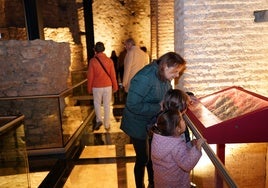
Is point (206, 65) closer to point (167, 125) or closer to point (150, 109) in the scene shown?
point (150, 109)

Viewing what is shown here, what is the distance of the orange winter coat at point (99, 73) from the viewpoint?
5578mm

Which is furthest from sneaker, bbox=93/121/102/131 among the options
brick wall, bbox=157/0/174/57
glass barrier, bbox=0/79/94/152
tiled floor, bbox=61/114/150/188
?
brick wall, bbox=157/0/174/57

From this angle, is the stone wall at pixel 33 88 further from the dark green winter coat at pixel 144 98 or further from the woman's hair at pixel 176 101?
the woman's hair at pixel 176 101

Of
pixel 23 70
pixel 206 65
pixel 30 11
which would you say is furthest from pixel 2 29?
pixel 206 65

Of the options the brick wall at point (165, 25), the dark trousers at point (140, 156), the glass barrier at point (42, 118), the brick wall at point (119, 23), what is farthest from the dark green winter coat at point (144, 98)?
the brick wall at point (119, 23)

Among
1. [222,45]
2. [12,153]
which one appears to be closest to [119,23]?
[222,45]

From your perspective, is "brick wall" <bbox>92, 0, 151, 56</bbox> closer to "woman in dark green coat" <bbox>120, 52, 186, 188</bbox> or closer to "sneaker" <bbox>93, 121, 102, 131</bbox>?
"sneaker" <bbox>93, 121, 102, 131</bbox>

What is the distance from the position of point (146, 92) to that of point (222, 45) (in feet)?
3.68

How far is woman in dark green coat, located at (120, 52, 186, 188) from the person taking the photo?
97.9 inches

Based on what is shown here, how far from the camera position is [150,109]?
2.67 meters

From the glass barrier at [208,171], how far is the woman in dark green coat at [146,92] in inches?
15.7

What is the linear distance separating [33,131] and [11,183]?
168 cm

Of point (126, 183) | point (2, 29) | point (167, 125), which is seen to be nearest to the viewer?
point (167, 125)

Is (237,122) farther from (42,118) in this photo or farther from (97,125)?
(97,125)
